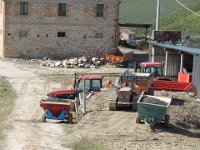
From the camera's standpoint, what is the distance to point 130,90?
27.8 metres

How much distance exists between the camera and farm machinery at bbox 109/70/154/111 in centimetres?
2755

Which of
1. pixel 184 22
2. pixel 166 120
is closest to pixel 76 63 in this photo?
pixel 166 120

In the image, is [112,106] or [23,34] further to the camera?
[23,34]

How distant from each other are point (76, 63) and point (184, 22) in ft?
194

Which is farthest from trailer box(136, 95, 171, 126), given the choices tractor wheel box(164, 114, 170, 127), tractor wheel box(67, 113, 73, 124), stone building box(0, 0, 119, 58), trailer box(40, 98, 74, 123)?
stone building box(0, 0, 119, 58)

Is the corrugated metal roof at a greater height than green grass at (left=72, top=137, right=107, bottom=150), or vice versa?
the corrugated metal roof

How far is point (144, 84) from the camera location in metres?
31.3

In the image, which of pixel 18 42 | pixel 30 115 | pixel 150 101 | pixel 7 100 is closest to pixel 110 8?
pixel 18 42

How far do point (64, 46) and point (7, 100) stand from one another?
76.3ft

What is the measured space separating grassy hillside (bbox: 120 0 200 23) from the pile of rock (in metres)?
55.9

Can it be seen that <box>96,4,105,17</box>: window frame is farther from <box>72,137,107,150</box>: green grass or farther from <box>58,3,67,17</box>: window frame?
<box>72,137,107,150</box>: green grass

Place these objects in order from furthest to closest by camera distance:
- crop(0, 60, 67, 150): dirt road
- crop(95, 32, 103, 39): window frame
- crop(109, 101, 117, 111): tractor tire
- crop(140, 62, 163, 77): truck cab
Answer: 1. crop(95, 32, 103, 39): window frame
2. crop(140, 62, 163, 77): truck cab
3. crop(109, 101, 117, 111): tractor tire
4. crop(0, 60, 67, 150): dirt road

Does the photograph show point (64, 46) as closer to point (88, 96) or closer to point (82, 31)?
point (82, 31)

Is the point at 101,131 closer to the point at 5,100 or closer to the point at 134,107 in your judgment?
the point at 134,107
